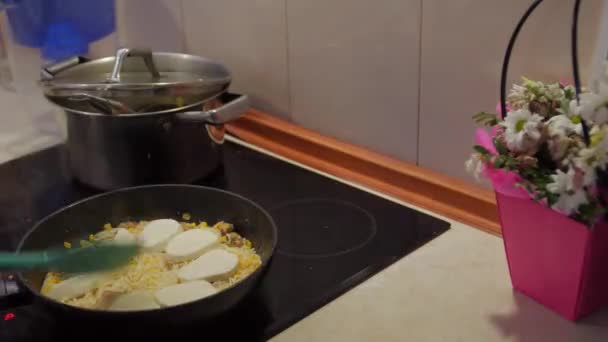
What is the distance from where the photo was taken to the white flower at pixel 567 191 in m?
0.62

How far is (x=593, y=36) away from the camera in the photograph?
762 millimetres

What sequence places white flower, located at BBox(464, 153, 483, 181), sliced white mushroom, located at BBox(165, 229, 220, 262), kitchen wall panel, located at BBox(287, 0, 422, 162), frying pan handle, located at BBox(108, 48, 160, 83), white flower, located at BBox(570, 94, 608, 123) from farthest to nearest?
frying pan handle, located at BBox(108, 48, 160, 83)
kitchen wall panel, located at BBox(287, 0, 422, 162)
sliced white mushroom, located at BBox(165, 229, 220, 262)
white flower, located at BBox(464, 153, 483, 181)
white flower, located at BBox(570, 94, 608, 123)

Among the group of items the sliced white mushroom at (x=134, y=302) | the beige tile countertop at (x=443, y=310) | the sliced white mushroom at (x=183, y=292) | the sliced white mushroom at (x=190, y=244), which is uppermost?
the sliced white mushroom at (x=190, y=244)

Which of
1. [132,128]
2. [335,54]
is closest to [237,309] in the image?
[132,128]

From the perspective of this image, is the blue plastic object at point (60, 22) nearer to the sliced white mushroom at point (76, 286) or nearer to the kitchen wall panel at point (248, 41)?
the kitchen wall panel at point (248, 41)

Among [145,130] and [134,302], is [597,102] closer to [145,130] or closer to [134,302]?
[134,302]

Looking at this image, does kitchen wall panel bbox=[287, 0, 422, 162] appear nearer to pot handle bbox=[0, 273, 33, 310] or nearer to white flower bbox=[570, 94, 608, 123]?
white flower bbox=[570, 94, 608, 123]

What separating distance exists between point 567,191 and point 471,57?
0.30 m

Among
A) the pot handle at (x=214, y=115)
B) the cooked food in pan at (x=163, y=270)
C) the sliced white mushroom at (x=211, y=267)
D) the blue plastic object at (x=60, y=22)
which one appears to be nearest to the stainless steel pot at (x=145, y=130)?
the pot handle at (x=214, y=115)

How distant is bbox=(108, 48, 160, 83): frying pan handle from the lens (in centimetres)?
106

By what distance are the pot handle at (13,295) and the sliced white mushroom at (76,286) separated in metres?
0.04

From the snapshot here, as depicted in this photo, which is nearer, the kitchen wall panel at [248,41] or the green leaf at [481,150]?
the green leaf at [481,150]

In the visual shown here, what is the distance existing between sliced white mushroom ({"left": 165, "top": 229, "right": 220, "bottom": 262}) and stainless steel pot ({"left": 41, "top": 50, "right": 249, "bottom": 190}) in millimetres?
166

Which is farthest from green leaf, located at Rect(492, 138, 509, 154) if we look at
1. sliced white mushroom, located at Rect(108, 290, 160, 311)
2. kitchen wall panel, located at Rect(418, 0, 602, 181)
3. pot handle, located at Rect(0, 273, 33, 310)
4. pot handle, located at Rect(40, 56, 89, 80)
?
pot handle, located at Rect(40, 56, 89, 80)
